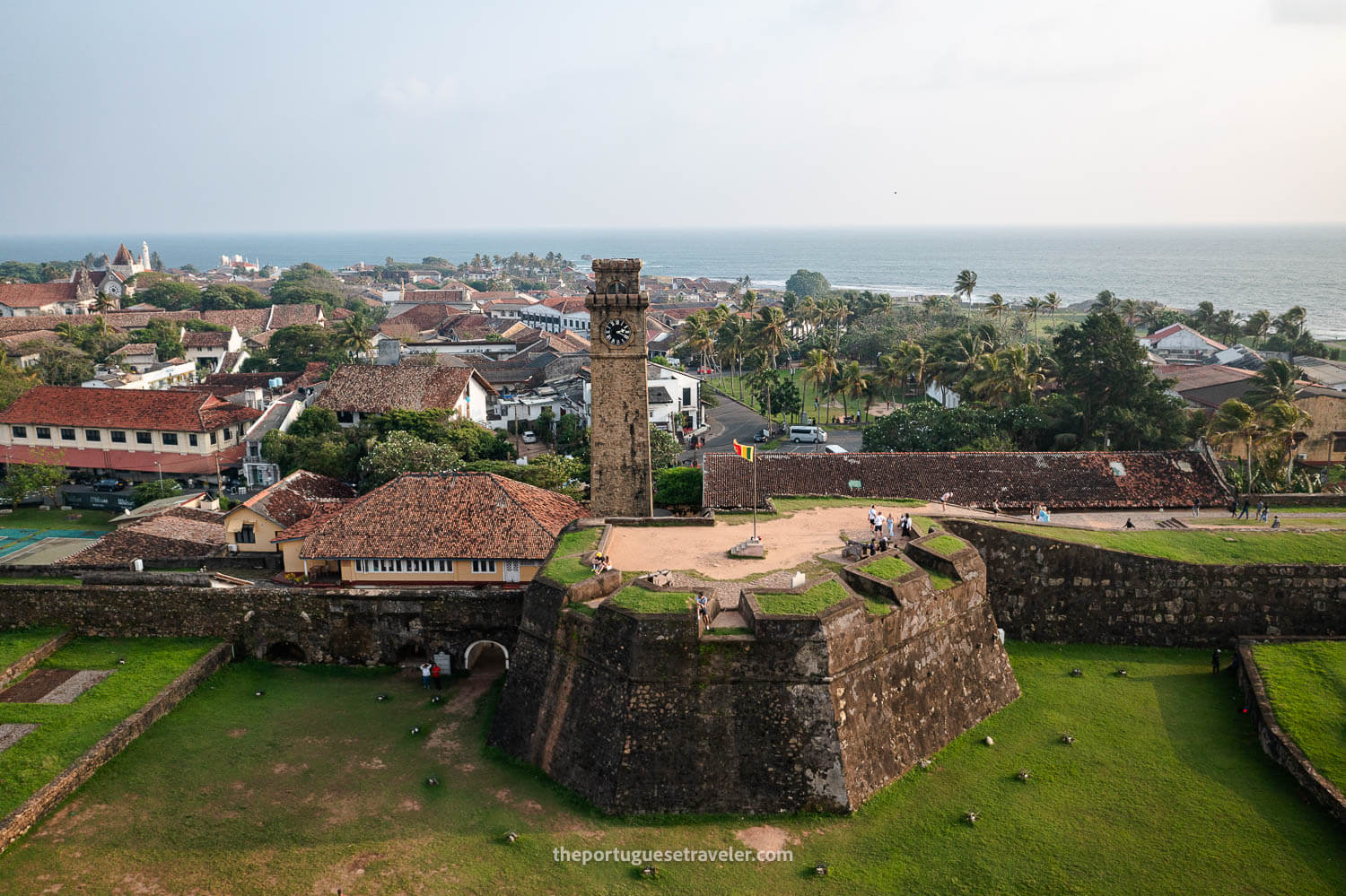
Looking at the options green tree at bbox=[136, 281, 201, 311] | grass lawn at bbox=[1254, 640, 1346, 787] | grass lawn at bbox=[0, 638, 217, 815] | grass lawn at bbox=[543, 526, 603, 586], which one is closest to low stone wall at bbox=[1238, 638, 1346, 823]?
grass lawn at bbox=[1254, 640, 1346, 787]

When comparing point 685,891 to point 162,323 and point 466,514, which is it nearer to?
point 466,514

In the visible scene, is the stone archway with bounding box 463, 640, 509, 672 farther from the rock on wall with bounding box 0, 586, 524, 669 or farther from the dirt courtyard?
the dirt courtyard

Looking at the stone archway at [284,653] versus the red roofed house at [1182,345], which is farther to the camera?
the red roofed house at [1182,345]

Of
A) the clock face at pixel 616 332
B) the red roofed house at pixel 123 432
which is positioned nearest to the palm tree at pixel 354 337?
the red roofed house at pixel 123 432

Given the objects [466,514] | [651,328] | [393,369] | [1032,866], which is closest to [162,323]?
[393,369]

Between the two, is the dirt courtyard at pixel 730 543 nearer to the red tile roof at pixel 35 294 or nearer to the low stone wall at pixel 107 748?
the low stone wall at pixel 107 748

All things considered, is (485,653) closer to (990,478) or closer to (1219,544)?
(990,478)
